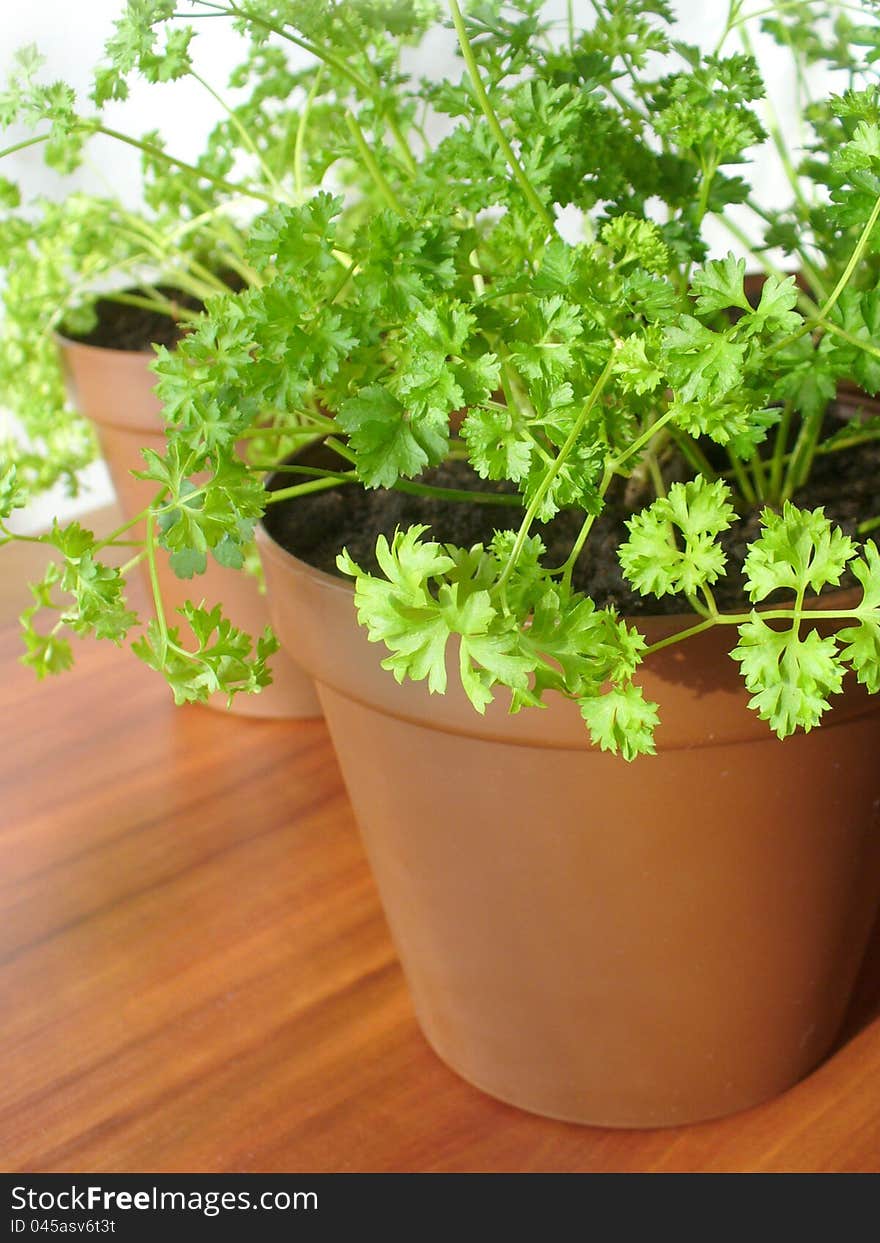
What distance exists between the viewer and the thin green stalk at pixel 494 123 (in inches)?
21.3

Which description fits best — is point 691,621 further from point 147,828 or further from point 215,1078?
point 147,828

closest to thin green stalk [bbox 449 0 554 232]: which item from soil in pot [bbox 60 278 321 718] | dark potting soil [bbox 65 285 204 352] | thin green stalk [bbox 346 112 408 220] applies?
thin green stalk [bbox 346 112 408 220]

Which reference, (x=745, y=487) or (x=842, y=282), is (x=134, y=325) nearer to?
(x=745, y=487)

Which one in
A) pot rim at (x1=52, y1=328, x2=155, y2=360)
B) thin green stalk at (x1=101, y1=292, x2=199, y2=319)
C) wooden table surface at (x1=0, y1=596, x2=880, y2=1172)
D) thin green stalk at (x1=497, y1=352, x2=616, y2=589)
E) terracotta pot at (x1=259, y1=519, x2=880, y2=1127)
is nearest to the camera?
thin green stalk at (x1=497, y1=352, x2=616, y2=589)

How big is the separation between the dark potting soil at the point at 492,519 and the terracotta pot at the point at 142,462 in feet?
0.95

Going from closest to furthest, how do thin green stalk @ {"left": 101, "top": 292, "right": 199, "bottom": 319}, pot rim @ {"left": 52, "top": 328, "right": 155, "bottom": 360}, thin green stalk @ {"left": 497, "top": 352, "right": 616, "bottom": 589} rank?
thin green stalk @ {"left": 497, "top": 352, "right": 616, "bottom": 589} → pot rim @ {"left": 52, "top": 328, "right": 155, "bottom": 360} → thin green stalk @ {"left": 101, "top": 292, "right": 199, "bottom": 319}

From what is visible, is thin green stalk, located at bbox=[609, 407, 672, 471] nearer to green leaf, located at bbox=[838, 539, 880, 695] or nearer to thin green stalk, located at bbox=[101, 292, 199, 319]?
green leaf, located at bbox=[838, 539, 880, 695]

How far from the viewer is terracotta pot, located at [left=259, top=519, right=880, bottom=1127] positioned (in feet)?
1.98

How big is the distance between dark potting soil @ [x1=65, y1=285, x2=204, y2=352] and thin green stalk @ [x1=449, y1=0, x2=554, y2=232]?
552 millimetres

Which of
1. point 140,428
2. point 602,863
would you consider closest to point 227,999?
point 602,863

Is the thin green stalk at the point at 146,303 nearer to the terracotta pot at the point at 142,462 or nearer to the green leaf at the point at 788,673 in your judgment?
the terracotta pot at the point at 142,462

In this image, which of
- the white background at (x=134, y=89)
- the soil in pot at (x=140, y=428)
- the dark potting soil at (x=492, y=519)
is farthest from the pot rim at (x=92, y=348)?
the dark potting soil at (x=492, y=519)

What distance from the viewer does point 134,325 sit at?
1185 millimetres

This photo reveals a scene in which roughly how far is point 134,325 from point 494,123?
2.24 ft
